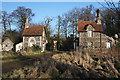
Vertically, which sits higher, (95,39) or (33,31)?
(33,31)

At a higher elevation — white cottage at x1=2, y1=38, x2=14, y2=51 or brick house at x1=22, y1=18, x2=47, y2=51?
brick house at x1=22, y1=18, x2=47, y2=51

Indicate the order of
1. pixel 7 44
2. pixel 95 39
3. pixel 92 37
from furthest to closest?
pixel 92 37, pixel 95 39, pixel 7 44

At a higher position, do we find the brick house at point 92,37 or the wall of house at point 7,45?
the brick house at point 92,37

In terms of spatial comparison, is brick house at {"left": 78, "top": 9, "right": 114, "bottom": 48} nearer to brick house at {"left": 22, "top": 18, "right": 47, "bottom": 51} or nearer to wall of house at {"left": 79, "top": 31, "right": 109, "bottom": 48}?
Answer: wall of house at {"left": 79, "top": 31, "right": 109, "bottom": 48}

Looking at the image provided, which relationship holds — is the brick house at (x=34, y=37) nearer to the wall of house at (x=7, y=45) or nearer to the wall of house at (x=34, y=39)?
the wall of house at (x=34, y=39)

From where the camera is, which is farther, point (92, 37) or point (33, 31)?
point (33, 31)

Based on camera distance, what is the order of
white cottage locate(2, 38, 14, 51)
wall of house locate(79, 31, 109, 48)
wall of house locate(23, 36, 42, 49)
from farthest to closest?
1. wall of house locate(23, 36, 42, 49)
2. wall of house locate(79, 31, 109, 48)
3. white cottage locate(2, 38, 14, 51)

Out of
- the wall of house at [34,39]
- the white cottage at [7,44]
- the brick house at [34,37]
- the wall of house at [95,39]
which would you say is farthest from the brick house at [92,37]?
the white cottage at [7,44]

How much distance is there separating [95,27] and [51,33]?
1322 centimetres

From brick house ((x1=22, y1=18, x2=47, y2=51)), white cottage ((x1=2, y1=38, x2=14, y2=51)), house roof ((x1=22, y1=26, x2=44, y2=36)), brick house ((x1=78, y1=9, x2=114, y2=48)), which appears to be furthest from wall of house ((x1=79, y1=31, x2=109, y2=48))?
white cottage ((x1=2, y1=38, x2=14, y2=51))

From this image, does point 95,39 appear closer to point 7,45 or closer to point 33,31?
point 33,31

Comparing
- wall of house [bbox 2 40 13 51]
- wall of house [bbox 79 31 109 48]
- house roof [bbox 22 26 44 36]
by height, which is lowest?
wall of house [bbox 2 40 13 51]

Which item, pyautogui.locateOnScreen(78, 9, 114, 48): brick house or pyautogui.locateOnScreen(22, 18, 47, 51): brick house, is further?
pyautogui.locateOnScreen(22, 18, 47, 51): brick house

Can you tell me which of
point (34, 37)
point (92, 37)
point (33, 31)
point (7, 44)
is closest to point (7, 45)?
point (7, 44)
